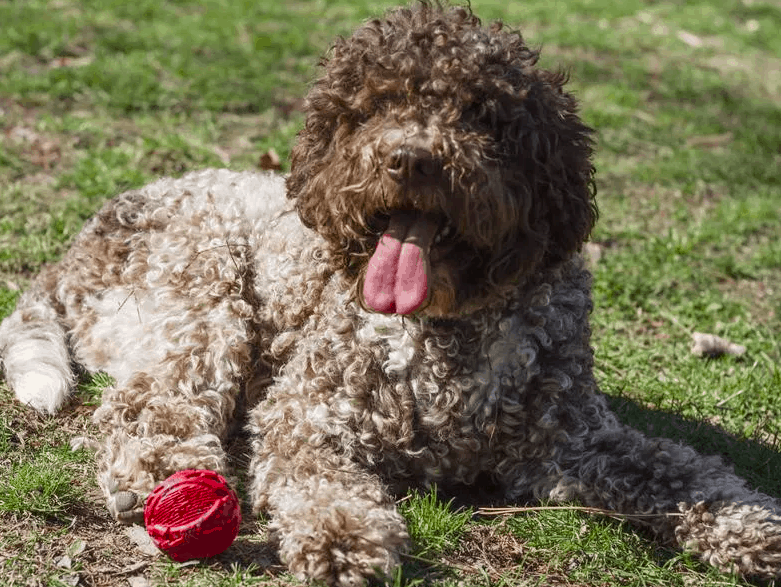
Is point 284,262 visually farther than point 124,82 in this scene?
No

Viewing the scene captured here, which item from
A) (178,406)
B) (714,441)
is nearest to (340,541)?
(178,406)

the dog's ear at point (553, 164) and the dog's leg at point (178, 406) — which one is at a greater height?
the dog's ear at point (553, 164)

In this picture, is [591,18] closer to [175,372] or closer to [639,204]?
[639,204]

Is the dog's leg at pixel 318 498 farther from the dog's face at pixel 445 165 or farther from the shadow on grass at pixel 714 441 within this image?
the shadow on grass at pixel 714 441

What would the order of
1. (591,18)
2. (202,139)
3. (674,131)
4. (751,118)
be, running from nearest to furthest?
(202,139), (674,131), (751,118), (591,18)

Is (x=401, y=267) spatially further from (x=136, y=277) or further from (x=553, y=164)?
(x=136, y=277)

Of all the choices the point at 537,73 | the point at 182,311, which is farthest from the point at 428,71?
the point at 182,311

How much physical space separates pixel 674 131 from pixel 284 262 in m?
5.59

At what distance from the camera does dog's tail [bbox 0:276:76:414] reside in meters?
4.30

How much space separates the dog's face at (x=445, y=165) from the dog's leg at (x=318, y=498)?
615mm

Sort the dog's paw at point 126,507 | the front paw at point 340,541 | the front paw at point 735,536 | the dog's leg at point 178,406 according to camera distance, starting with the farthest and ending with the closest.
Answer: the dog's leg at point 178,406 → the dog's paw at point 126,507 → the front paw at point 735,536 → the front paw at point 340,541

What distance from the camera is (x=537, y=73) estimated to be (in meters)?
3.48

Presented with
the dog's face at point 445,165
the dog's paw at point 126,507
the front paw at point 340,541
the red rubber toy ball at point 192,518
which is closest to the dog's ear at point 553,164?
the dog's face at point 445,165

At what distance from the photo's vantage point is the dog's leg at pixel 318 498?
3.32 m
